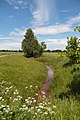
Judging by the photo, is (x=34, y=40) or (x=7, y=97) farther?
(x=34, y=40)

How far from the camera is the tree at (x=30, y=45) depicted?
8869 centimetres

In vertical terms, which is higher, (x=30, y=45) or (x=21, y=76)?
(x=30, y=45)

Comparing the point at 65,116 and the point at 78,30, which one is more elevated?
the point at 78,30

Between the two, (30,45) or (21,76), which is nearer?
(21,76)

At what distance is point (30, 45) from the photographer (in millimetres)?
89000

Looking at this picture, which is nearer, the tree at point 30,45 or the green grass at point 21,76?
the green grass at point 21,76

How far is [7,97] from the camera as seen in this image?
39.7ft

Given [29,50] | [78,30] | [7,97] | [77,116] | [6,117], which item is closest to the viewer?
[6,117]

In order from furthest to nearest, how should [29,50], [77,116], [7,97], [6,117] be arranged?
[29,50], [7,97], [77,116], [6,117]

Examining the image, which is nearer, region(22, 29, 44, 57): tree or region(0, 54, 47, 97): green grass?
region(0, 54, 47, 97): green grass

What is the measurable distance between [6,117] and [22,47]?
277 ft

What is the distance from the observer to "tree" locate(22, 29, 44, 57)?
8869 cm

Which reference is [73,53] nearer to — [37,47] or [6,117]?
[6,117]

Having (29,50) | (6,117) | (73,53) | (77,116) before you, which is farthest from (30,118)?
(29,50)
